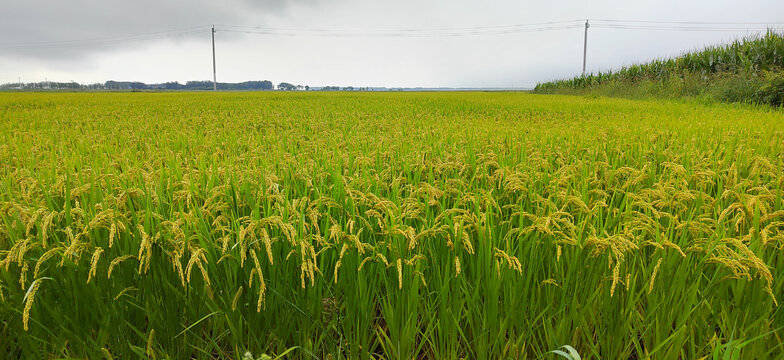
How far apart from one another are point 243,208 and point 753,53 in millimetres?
23951

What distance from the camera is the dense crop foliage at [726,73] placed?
14.2m

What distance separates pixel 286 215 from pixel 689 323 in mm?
1816

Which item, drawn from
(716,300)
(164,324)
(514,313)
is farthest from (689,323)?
(164,324)

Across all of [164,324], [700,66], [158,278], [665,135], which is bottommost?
[164,324]

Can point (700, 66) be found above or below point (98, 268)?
above

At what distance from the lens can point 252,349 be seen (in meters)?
1.83

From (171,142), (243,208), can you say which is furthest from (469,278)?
(171,142)

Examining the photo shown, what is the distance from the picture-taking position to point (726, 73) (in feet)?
60.4

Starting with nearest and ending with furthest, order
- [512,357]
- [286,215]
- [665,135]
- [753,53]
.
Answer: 1. [512,357]
2. [286,215]
3. [665,135]
4. [753,53]

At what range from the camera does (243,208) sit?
2.45 m

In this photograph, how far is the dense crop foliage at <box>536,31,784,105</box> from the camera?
14156mm

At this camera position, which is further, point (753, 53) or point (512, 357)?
point (753, 53)

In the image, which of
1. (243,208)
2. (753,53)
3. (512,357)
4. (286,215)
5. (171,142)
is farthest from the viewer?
(753,53)

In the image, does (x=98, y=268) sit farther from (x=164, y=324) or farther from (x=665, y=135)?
(x=665, y=135)
